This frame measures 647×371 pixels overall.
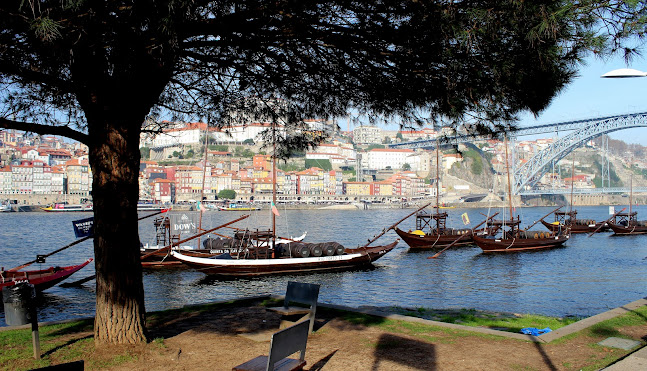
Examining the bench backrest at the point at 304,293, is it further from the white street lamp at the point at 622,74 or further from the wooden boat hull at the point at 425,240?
the wooden boat hull at the point at 425,240

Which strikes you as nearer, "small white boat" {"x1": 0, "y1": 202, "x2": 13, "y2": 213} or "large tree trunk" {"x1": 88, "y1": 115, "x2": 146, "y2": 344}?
"large tree trunk" {"x1": 88, "y1": 115, "x2": 146, "y2": 344}

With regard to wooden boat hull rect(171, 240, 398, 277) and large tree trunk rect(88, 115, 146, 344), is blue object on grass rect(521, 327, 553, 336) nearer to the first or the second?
large tree trunk rect(88, 115, 146, 344)

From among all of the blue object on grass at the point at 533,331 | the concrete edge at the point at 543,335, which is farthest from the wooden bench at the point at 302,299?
the blue object on grass at the point at 533,331

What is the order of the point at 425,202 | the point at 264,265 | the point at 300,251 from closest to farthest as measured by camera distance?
the point at 264,265, the point at 300,251, the point at 425,202

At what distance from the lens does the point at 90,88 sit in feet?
14.5

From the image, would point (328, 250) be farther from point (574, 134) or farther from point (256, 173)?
point (256, 173)

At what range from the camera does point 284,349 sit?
3.14 meters

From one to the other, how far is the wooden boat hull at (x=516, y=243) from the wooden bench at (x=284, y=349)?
77.0ft

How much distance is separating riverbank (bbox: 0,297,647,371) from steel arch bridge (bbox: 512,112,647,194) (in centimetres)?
5991

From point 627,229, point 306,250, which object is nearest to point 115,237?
point 306,250

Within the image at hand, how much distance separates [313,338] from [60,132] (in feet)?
9.26

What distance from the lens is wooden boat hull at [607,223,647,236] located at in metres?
38.2

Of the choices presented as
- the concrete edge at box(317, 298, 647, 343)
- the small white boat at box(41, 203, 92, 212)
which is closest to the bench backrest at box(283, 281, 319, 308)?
the concrete edge at box(317, 298, 647, 343)

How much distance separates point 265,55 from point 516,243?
79.2 ft
